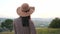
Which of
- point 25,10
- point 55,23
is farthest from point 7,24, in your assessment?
point 25,10

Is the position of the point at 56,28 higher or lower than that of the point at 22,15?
lower

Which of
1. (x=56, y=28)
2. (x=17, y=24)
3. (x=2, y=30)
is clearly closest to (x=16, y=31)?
(x=17, y=24)

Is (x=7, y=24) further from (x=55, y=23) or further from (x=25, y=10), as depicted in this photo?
(x=25, y=10)

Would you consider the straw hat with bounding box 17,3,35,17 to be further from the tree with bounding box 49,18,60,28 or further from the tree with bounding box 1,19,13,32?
the tree with bounding box 49,18,60,28

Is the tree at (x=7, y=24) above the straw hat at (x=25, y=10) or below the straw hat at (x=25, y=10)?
below

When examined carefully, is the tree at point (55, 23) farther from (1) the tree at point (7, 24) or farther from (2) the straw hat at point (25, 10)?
(2) the straw hat at point (25, 10)

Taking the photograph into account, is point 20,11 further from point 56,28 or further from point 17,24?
point 56,28

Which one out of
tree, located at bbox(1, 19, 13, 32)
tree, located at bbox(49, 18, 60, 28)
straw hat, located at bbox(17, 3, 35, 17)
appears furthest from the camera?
tree, located at bbox(49, 18, 60, 28)

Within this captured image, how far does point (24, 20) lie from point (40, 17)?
1.83 m

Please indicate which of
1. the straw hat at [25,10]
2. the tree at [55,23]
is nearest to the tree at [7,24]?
the tree at [55,23]

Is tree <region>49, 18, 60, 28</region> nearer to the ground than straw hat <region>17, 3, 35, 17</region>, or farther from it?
nearer to the ground

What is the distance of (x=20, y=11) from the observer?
7.27ft

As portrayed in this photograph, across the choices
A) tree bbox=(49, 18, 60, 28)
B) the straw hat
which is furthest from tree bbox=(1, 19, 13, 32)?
the straw hat

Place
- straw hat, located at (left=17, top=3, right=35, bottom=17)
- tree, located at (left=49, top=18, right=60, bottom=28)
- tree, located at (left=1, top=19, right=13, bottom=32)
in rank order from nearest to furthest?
1. straw hat, located at (left=17, top=3, right=35, bottom=17)
2. tree, located at (left=1, top=19, right=13, bottom=32)
3. tree, located at (left=49, top=18, right=60, bottom=28)
